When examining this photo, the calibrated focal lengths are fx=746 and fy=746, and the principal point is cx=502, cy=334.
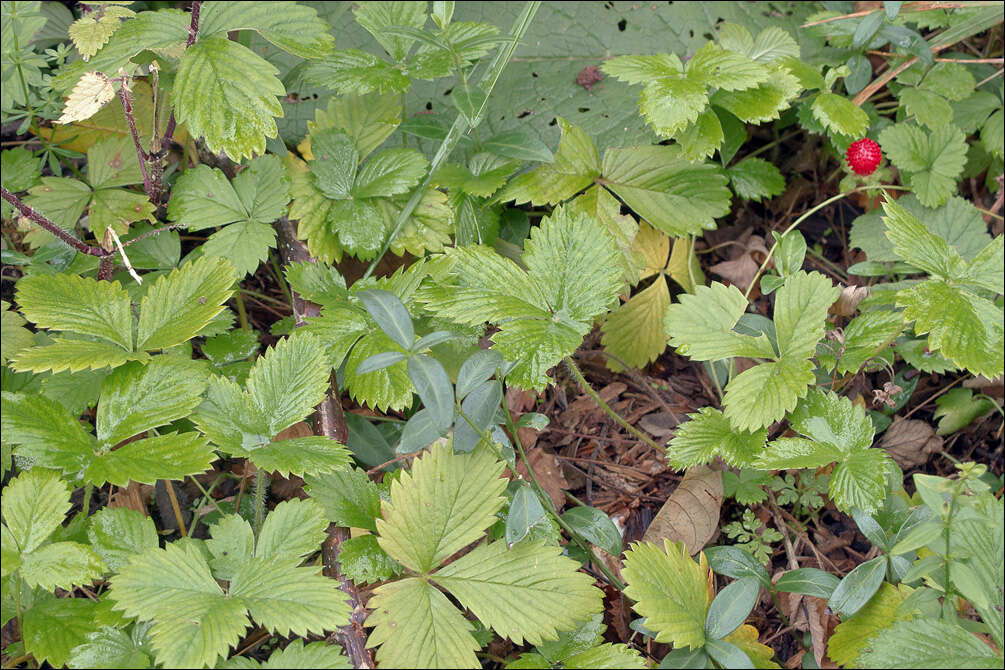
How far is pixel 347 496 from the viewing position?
148 centimetres

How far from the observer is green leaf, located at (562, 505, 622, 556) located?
1.56m

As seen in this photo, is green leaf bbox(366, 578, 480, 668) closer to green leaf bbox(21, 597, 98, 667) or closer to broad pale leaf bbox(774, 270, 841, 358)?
green leaf bbox(21, 597, 98, 667)

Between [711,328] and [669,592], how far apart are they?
0.55 metres

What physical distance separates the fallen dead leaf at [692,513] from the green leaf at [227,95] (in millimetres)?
1220

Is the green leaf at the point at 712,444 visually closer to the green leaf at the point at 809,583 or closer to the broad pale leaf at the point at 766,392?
the broad pale leaf at the point at 766,392

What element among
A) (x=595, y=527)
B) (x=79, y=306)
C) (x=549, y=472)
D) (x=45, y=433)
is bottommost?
(x=549, y=472)

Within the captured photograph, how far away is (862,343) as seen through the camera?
5.51ft

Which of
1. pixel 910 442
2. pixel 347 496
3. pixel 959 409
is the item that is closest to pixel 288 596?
pixel 347 496

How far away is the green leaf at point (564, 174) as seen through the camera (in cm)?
190

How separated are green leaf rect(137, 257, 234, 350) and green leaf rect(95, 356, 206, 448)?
50 mm

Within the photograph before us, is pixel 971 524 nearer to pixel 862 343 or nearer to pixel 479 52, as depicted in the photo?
pixel 862 343

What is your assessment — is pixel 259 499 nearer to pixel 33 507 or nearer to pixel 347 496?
pixel 347 496

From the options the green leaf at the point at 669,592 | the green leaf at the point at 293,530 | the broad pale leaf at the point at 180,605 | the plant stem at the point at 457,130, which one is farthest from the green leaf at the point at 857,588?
the plant stem at the point at 457,130

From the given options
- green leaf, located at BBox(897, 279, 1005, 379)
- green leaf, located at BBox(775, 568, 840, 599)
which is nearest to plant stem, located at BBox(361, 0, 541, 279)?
green leaf, located at BBox(897, 279, 1005, 379)
